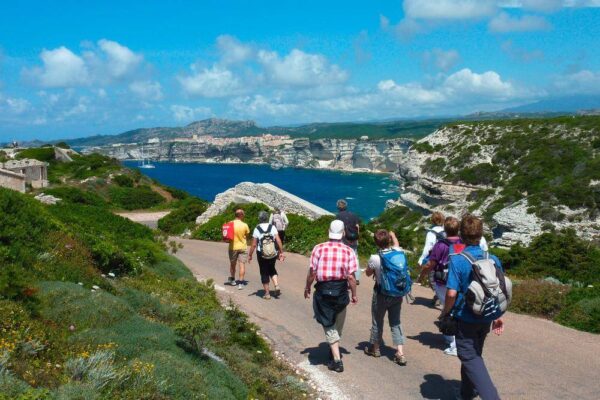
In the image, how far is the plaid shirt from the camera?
6324mm

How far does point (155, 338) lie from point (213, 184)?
133114 mm

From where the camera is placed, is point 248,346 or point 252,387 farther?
point 248,346

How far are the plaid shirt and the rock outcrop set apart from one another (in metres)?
13.3

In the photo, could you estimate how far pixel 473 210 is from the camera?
48.7 m

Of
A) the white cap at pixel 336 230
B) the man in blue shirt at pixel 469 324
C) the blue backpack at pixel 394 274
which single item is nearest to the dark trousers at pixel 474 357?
the man in blue shirt at pixel 469 324

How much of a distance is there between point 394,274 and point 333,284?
29.9 inches

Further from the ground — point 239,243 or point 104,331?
point 104,331

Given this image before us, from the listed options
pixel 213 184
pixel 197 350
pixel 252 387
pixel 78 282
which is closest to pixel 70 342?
pixel 197 350

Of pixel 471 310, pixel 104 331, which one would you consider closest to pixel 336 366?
pixel 471 310

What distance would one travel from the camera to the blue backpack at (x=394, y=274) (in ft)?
21.1

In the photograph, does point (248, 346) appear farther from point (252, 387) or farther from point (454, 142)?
point (454, 142)

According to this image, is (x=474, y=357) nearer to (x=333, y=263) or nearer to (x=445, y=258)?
(x=333, y=263)

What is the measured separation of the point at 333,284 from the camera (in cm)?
635

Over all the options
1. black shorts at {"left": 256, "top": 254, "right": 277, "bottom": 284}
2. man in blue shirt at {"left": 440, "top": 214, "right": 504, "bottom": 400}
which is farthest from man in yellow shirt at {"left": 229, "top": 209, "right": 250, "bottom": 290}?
man in blue shirt at {"left": 440, "top": 214, "right": 504, "bottom": 400}
